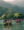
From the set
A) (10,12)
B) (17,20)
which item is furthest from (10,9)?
(17,20)

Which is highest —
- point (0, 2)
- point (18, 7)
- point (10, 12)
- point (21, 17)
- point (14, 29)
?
point (0, 2)

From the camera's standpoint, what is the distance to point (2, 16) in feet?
3.65

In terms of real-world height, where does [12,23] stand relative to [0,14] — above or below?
below

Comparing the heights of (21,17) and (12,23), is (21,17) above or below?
above

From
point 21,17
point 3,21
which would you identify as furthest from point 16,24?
point 3,21

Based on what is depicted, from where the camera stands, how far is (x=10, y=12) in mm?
1125

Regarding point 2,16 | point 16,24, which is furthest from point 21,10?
point 2,16

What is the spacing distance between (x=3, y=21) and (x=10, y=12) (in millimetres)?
287

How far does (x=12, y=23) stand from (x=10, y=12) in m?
0.28

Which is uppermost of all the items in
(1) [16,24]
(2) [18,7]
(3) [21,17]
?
(2) [18,7]

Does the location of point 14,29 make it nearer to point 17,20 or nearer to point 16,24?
point 16,24

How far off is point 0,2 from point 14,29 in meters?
0.80

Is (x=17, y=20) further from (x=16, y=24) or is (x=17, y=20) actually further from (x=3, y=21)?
(x=3, y=21)

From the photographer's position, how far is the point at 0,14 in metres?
1.10
